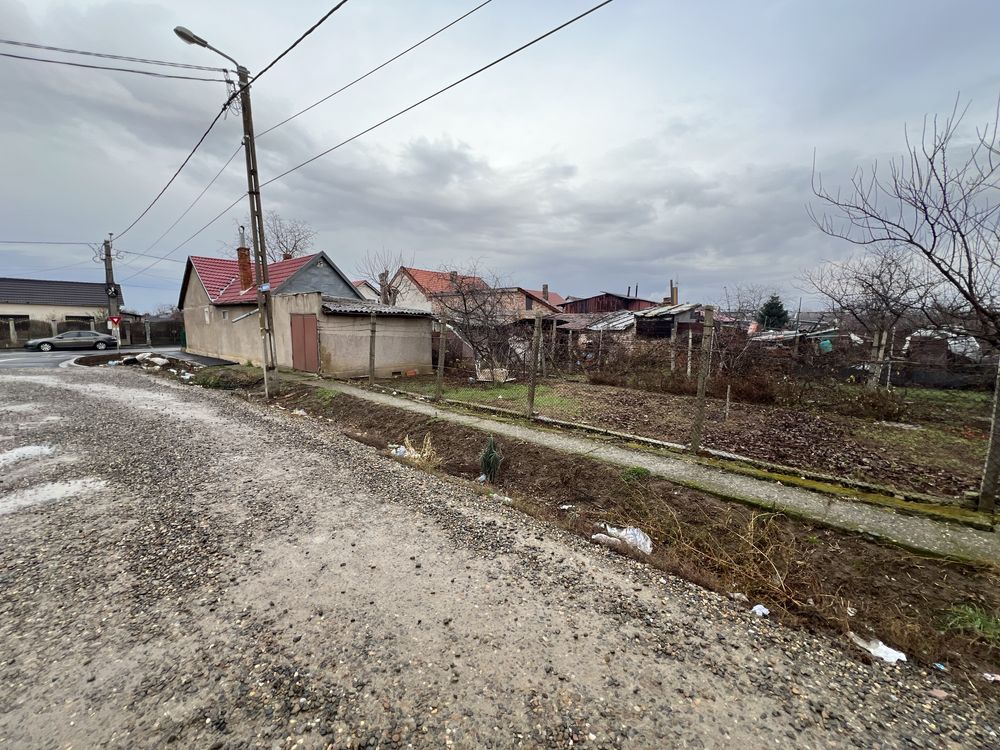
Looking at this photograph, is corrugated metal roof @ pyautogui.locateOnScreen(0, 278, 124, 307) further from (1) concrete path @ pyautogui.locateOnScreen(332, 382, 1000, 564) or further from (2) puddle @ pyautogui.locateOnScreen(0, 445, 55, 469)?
(1) concrete path @ pyautogui.locateOnScreen(332, 382, 1000, 564)

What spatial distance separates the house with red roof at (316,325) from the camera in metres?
13.9

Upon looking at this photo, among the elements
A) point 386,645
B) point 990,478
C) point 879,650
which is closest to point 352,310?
point 386,645

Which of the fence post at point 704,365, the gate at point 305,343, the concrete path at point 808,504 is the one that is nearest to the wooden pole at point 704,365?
the fence post at point 704,365

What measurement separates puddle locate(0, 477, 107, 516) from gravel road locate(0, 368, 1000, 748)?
5 cm

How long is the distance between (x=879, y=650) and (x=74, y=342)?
40055mm

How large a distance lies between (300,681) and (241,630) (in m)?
0.65

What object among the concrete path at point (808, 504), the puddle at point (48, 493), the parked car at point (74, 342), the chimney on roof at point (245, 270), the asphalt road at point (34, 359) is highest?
the chimney on roof at point (245, 270)

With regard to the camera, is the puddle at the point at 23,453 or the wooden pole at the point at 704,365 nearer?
the wooden pole at the point at 704,365

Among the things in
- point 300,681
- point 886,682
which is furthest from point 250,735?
point 886,682

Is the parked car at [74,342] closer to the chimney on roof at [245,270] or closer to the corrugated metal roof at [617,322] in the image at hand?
the chimney on roof at [245,270]

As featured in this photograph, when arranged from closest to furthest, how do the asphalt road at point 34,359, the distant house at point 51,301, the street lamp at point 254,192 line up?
the street lamp at point 254,192
the asphalt road at point 34,359
the distant house at point 51,301

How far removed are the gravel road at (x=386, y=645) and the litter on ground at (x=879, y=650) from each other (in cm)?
6

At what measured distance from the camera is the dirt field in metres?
5.43

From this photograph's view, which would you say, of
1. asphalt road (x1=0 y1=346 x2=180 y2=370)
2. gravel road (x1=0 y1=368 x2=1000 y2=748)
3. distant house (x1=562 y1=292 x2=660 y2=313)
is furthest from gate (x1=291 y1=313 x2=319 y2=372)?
distant house (x1=562 y1=292 x2=660 y2=313)
